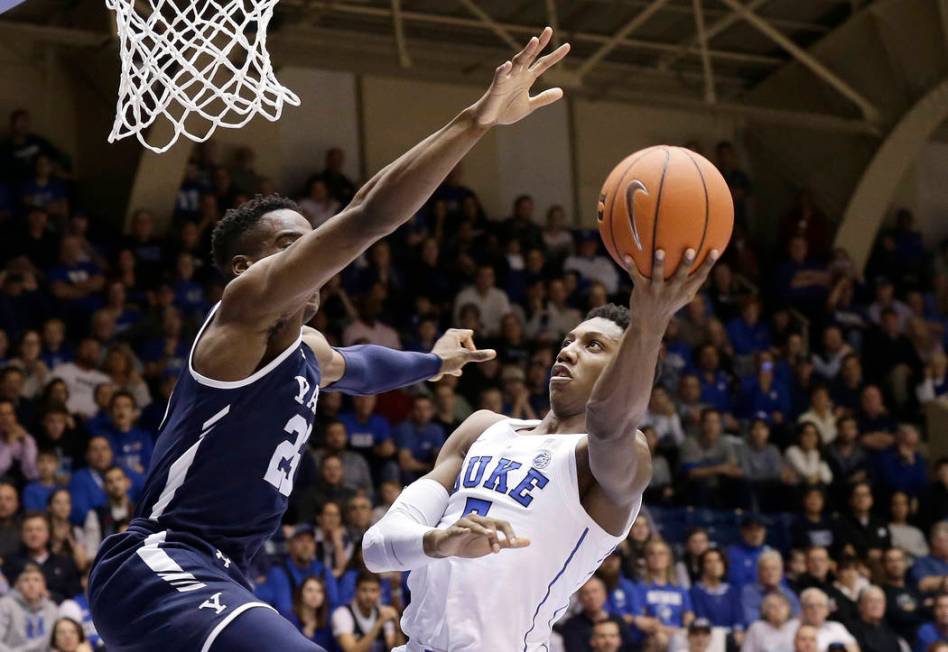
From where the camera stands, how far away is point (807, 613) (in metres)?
11.2

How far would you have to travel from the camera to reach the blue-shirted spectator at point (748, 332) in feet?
49.3

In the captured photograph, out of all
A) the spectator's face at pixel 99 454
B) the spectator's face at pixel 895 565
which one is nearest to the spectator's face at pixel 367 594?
the spectator's face at pixel 99 454

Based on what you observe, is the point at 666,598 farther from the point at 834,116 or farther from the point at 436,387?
the point at 834,116

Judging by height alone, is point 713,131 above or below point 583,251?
above

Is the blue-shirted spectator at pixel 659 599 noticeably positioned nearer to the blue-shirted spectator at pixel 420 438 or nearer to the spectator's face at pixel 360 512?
the blue-shirted spectator at pixel 420 438

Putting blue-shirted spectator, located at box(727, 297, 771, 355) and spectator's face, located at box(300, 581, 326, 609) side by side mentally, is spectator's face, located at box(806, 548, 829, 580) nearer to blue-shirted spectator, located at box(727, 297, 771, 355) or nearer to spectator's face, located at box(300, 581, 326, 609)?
blue-shirted spectator, located at box(727, 297, 771, 355)

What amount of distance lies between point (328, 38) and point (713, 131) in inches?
199

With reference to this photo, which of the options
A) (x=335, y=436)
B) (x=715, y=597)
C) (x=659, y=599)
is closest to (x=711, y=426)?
(x=715, y=597)

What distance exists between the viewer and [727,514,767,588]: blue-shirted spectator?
39.0 feet

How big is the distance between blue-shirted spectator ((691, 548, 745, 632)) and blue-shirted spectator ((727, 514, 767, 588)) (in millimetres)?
331

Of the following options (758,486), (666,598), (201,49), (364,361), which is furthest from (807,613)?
(201,49)

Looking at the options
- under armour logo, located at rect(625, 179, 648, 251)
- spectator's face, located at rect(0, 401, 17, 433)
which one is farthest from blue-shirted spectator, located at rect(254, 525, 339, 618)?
under armour logo, located at rect(625, 179, 648, 251)

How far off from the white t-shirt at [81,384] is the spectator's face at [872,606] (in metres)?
5.96

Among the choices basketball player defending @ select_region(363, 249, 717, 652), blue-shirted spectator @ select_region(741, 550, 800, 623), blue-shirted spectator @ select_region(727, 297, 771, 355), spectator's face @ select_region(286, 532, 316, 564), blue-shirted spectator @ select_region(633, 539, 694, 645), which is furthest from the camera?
blue-shirted spectator @ select_region(727, 297, 771, 355)
